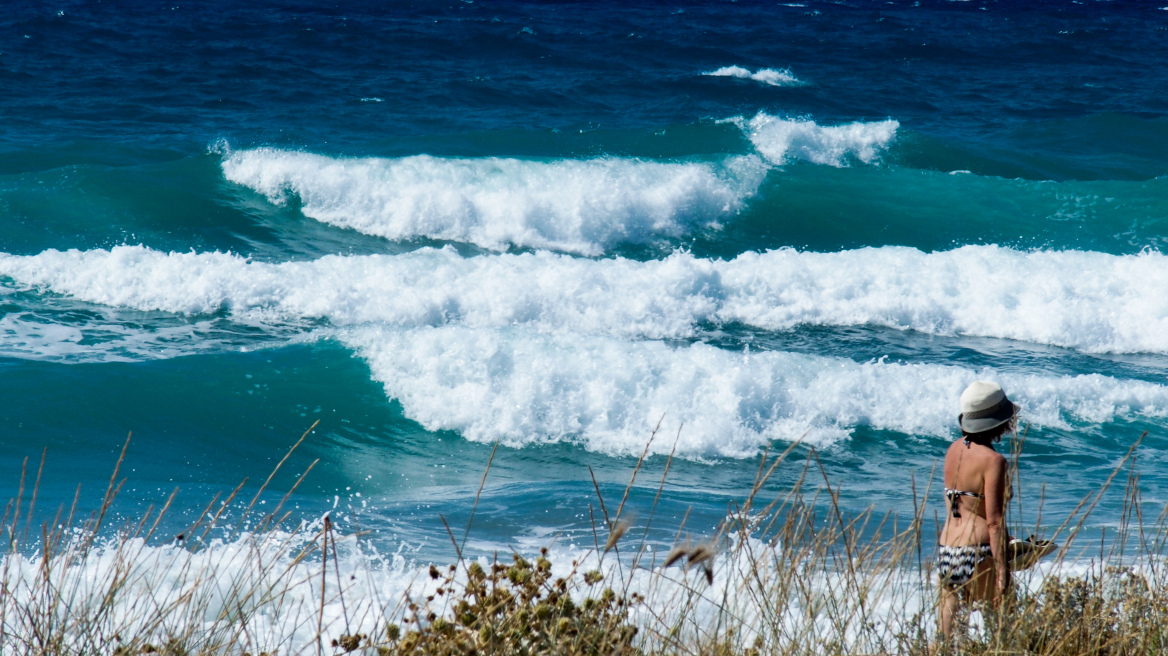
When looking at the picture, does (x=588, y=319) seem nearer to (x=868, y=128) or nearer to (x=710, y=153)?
(x=710, y=153)

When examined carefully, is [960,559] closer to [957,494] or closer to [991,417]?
[957,494]

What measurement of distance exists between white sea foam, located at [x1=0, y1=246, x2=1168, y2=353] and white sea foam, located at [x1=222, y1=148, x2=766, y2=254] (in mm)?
2504

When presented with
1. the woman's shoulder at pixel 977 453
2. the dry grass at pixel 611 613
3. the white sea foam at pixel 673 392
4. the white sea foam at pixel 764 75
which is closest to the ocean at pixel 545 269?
the white sea foam at pixel 673 392

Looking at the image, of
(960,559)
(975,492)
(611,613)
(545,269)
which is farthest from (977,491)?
(545,269)

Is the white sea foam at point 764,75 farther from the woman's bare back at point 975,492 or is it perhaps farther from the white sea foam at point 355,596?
the woman's bare back at point 975,492

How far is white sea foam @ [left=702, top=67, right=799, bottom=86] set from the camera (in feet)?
78.7

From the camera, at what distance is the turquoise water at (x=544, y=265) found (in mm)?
7094

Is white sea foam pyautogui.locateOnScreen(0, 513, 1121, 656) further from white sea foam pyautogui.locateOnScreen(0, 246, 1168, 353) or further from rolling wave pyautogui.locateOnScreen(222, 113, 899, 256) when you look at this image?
rolling wave pyautogui.locateOnScreen(222, 113, 899, 256)

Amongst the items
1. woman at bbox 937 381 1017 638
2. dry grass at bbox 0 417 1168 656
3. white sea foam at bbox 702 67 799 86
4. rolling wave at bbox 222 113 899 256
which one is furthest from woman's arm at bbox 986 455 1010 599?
white sea foam at bbox 702 67 799 86

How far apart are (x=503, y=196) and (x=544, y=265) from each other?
377 cm

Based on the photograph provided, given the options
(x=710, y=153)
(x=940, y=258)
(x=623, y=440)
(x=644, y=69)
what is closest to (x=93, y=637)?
(x=623, y=440)

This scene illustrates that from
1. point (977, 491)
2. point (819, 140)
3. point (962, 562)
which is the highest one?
point (819, 140)

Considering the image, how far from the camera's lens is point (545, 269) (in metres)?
11.2

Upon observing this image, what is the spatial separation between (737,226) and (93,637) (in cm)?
1347
